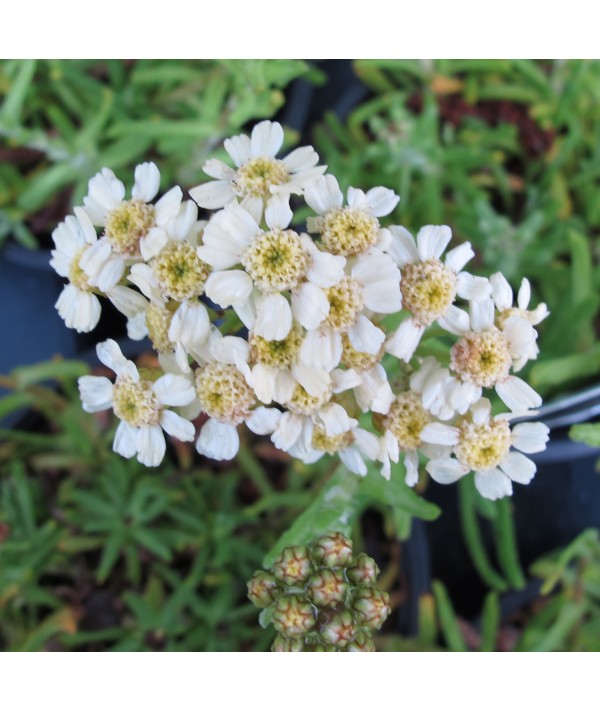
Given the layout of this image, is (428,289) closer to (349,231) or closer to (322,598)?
(349,231)

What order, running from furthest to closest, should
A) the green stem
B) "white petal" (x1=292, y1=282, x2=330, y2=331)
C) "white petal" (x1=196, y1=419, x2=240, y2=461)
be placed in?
the green stem
"white petal" (x1=196, y1=419, x2=240, y2=461)
"white petal" (x1=292, y1=282, x2=330, y2=331)

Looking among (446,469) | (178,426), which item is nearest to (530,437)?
(446,469)

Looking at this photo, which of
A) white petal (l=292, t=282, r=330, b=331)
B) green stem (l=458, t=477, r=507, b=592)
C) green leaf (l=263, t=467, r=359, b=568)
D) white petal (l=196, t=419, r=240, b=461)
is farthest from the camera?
green stem (l=458, t=477, r=507, b=592)

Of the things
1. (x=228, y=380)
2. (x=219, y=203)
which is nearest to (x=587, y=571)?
(x=228, y=380)

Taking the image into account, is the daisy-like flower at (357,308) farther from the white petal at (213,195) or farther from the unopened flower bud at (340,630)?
the unopened flower bud at (340,630)

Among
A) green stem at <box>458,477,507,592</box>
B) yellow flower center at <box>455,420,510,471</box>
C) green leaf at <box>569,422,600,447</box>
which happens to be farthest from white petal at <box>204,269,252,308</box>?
green stem at <box>458,477,507,592</box>

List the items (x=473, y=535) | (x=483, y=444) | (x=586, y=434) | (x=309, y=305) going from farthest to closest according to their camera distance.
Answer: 1. (x=473, y=535)
2. (x=586, y=434)
3. (x=483, y=444)
4. (x=309, y=305)

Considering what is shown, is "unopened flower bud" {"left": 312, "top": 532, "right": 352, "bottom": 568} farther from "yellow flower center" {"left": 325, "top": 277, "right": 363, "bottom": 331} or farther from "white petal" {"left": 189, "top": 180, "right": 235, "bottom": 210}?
"white petal" {"left": 189, "top": 180, "right": 235, "bottom": 210}
